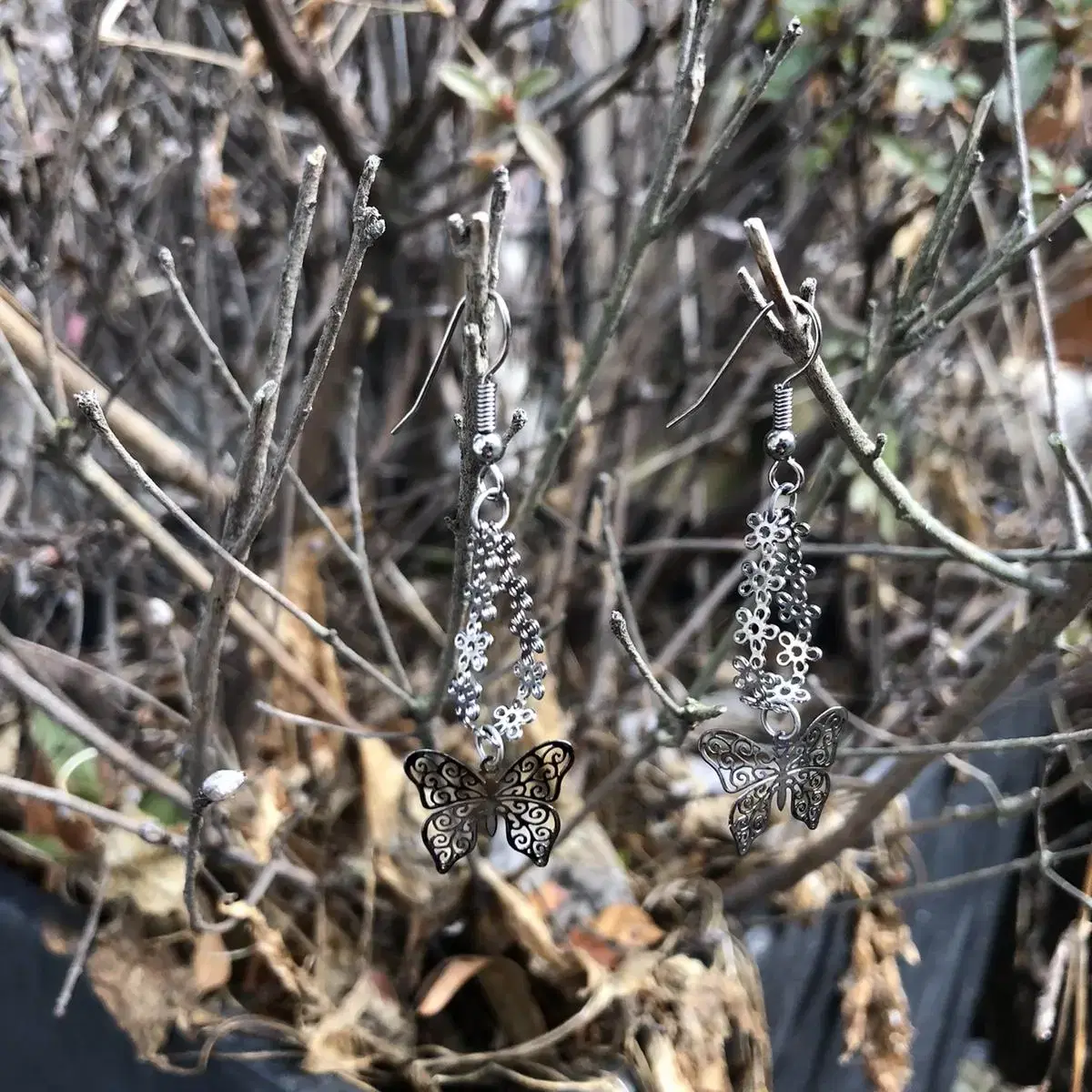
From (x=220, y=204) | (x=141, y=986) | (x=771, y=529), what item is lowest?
(x=141, y=986)

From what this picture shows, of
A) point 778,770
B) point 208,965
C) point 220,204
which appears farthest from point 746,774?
point 220,204

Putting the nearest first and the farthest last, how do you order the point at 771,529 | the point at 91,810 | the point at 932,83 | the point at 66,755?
the point at 771,529
the point at 91,810
the point at 932,83
the point at 66,755

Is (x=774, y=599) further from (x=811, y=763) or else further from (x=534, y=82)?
(x=534, y=82)

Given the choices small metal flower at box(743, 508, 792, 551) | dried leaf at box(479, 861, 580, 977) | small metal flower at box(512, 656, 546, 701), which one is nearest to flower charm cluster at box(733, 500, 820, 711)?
small metal flower at box(743, 508, 792, 551)

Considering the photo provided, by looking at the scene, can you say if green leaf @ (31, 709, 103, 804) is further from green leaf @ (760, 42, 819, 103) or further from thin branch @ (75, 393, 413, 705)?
green leaf @ (760, 42, 819, 103)

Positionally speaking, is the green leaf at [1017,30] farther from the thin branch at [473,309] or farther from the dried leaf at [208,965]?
the dried leaf at [208,965]
